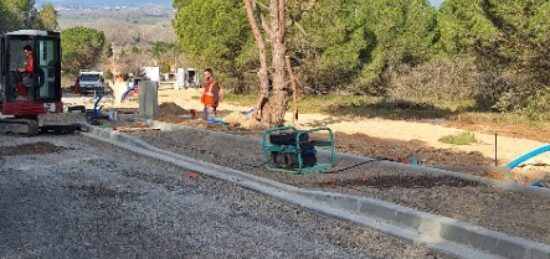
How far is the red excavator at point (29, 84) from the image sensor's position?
1894 centimetres

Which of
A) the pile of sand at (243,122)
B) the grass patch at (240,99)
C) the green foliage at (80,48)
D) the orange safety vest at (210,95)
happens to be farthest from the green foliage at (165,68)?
the pile of sand at (243,122)

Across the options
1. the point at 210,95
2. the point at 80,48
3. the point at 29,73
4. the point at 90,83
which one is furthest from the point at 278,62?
the point at 80,48

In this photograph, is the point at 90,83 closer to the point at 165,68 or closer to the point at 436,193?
the point at 165,68

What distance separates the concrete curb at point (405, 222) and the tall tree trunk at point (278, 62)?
6.99 metres

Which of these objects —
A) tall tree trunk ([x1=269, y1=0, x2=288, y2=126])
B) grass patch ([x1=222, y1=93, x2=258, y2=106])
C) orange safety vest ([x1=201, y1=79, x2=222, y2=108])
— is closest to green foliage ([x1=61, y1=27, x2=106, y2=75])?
grass patch ([x1=222, y1=93, x2=258, y2=106])

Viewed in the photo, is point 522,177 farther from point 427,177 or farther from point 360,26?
point 360,26

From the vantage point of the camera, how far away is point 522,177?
10906mm

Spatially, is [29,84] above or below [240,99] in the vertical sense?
above

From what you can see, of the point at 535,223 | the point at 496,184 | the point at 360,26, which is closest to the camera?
the point at 535,223

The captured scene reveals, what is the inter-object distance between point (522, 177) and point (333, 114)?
673 inches

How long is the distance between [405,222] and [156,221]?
267cm

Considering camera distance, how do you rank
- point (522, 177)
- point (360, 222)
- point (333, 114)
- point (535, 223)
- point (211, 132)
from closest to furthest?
point (535, 223), point (360, 222), point (522, 177), point (211, 132), point (333, 114)

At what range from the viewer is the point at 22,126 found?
1881cm

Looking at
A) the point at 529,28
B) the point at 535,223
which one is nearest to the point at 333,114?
the point at 529,28
